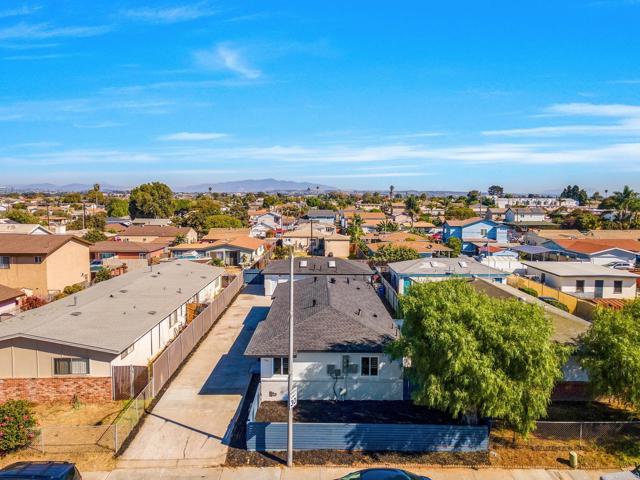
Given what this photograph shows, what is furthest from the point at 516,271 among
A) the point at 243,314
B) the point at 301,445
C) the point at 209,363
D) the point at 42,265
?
the point at 42,265

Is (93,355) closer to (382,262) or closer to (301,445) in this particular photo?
(301,445)

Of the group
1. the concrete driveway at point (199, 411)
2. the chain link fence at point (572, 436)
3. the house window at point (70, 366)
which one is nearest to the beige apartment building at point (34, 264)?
the concrete driveway at point (199, 411)

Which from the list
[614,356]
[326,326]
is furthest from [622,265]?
[326,326]

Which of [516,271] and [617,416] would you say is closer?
[617,416]

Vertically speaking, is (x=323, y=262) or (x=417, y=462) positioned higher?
(x=323, y=262)

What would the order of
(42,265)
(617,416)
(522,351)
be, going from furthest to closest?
(42,265) → (617,416) → (522,351)

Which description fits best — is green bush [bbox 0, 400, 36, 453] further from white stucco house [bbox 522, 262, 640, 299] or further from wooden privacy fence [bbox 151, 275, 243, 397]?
white stucco house [bbox 522, 262, 640, 299]
